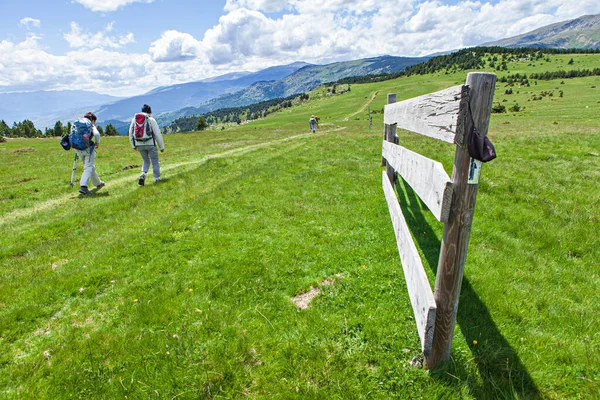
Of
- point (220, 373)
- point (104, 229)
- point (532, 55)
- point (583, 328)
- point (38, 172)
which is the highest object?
point (532, 55)

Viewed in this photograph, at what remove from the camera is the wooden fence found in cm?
285

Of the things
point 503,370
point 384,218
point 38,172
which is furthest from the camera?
point 38,172

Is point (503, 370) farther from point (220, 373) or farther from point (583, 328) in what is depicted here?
point (220, 373)

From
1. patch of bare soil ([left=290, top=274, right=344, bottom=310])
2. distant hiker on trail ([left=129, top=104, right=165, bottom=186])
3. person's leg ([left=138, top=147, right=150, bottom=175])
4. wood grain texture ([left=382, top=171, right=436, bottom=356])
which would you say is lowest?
patch of bare soil ([left=290, top=274, right=344, bottom=310])

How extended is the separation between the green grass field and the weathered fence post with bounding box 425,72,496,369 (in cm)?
53

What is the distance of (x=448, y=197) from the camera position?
3086 millimetres

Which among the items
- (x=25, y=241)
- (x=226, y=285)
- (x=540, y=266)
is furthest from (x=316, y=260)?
(x=25, y=241)

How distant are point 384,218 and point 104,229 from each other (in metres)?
8.63

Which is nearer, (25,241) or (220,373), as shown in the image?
(220,373)

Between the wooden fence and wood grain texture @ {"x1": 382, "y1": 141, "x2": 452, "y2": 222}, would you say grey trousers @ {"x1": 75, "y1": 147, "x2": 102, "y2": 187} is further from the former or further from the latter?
the wooden fence

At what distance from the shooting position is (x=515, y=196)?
9.45 metres

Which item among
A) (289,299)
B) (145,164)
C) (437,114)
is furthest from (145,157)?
(437,114)

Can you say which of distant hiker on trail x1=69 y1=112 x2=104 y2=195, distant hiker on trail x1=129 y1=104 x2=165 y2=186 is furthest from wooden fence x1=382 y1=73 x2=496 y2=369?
distant hiker on trail x1=69 y1=112 x2=104 y2=195

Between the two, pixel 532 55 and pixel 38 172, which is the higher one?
pixel 532 55
